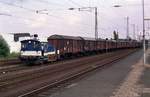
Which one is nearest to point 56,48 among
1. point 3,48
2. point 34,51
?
point 34,51

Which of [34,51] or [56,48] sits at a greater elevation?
[56,48]

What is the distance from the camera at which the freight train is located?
38938 mm

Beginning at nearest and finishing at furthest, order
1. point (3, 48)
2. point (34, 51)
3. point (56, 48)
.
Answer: point (34, 51), point (56, 48), point (3, 48)

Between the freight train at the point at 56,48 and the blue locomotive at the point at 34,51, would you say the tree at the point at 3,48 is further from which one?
the blue locomotive at the point at 34,51

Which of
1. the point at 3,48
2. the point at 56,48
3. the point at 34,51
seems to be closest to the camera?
the point at 34,51

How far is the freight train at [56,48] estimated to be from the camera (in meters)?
38.9

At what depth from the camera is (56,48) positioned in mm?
46750

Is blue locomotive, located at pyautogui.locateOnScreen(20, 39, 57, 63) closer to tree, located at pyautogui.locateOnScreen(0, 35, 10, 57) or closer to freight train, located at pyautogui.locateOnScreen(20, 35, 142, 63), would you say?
freight train, located at pyautogui.locateOnScreen(20, 35, 142, 63)

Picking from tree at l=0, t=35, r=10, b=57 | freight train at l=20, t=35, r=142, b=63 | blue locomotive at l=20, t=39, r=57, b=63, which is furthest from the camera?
tree at l=0, t=35, r=10, b=57

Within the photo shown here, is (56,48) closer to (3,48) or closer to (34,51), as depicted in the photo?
(34,51)

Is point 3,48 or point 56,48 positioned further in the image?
point 3,48

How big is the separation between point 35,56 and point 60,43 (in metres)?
10.3

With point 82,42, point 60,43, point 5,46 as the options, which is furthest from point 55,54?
point 82,42

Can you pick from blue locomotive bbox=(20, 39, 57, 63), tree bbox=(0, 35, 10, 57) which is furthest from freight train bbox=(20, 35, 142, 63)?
tree bbox=(0, 35, 10, 57)
